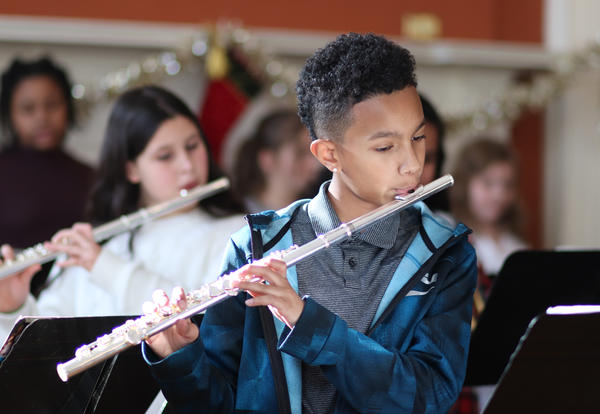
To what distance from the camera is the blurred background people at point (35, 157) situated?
308 centimetres

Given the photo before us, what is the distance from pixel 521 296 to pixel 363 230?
509 millimetres

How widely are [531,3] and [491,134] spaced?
0.75m

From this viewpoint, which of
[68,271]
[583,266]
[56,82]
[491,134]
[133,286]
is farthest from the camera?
[491,134]

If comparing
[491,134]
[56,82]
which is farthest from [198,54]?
[491,134]

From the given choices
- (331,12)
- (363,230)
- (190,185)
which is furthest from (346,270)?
(331,12)

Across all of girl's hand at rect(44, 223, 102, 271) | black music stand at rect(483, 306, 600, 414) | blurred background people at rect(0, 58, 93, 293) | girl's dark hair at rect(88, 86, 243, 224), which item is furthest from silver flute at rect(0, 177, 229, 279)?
blurred background people at rect(0, 58, 93, 293)

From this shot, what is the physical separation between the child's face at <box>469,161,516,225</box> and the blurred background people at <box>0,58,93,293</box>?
157 centimetres

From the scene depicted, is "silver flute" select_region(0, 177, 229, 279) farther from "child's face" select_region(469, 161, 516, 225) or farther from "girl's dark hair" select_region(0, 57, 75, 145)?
"child's face" select_region(469, 161, 516, 225)

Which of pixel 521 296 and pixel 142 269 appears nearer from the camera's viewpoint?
pixel 521 296

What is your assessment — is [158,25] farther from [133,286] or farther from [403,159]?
[403,159]

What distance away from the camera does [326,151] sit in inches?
44.6

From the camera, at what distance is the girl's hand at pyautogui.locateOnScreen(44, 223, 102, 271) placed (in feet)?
5.87

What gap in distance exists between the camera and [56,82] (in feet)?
10.4

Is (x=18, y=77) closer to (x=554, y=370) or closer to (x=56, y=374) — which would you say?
(x=56, y=374)
